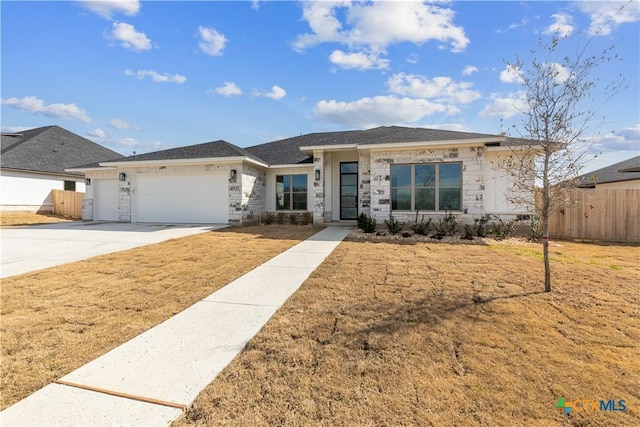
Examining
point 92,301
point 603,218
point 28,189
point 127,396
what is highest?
point 28,189

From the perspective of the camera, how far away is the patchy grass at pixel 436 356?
1887 millimetres

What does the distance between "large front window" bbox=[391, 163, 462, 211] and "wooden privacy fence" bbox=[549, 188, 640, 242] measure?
322cm

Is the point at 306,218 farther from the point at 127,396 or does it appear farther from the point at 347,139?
the point at 127,396

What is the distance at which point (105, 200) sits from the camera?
630 inches

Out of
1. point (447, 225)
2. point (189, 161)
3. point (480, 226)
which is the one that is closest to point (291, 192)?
point (189, 161)

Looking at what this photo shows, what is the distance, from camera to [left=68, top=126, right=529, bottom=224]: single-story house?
10.5 metres

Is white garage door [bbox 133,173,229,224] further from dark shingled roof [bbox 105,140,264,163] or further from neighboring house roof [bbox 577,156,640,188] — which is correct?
neighboring house roof [bbox 577,156,640,188]

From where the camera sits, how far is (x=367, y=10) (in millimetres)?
9008

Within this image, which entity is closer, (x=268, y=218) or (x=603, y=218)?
(x=603, y=218)

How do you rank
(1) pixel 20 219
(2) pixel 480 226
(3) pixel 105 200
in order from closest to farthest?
1. (2) pixel 480 226
2. (1) pixel 20 219
3. (3) pixel 105 200

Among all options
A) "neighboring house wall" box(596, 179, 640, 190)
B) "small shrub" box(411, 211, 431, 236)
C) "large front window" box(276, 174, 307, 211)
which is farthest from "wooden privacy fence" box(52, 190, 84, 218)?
"neighboring house wall" box(596, 179, 640, 190)

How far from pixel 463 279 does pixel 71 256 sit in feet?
27.3

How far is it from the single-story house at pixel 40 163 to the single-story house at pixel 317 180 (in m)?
6.00

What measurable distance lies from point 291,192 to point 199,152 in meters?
4.77
